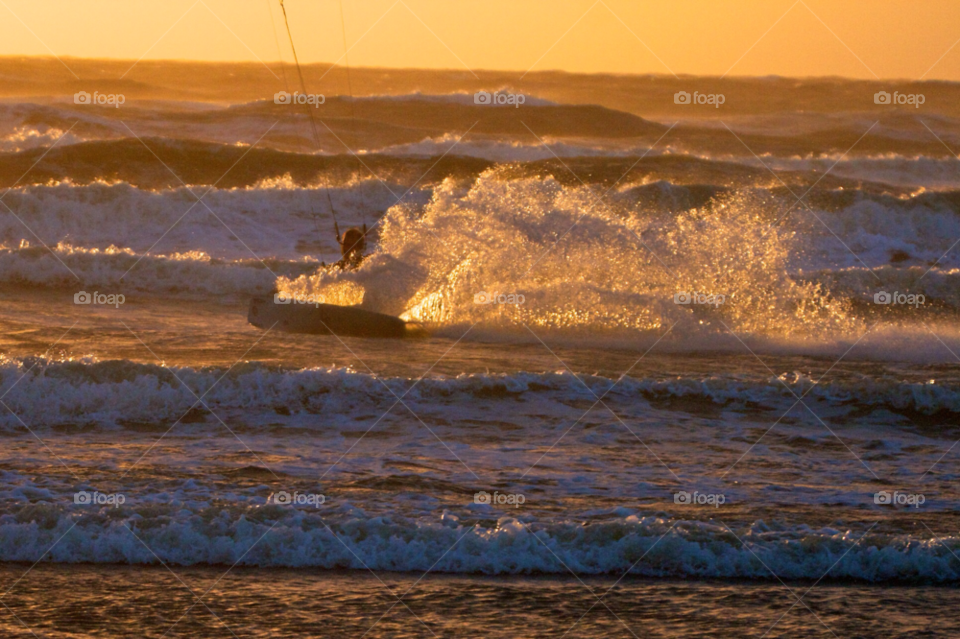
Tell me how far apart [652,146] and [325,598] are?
89.3 ft

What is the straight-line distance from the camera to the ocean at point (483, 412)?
4926 millimetres

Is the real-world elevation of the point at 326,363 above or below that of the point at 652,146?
below

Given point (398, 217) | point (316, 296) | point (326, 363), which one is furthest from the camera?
point (398, 217)

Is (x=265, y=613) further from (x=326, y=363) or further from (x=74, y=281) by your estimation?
(x=74, y=281)

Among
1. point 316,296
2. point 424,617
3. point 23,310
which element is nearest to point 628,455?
point 424,617

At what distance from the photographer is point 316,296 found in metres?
13.7
